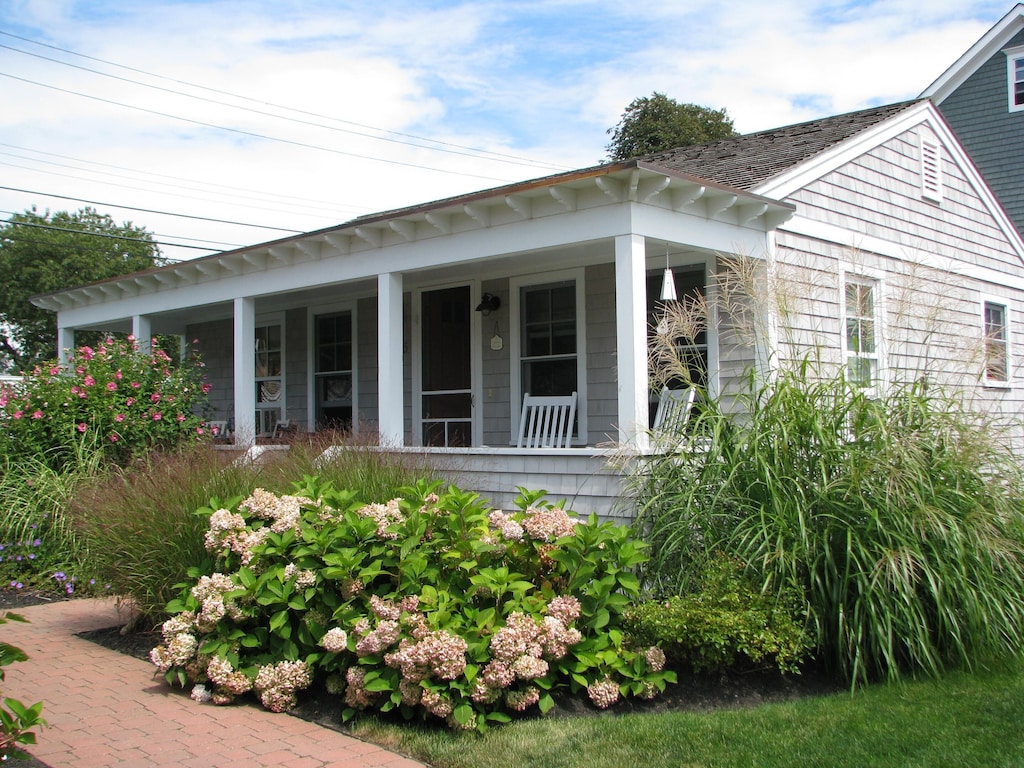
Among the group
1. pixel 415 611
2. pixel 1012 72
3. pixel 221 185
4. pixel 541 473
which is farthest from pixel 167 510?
pixel 221 185

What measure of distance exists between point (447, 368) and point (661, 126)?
81.0 ft

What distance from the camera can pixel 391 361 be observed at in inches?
346

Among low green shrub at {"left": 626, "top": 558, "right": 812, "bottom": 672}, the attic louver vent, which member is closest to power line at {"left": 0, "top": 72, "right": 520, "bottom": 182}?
the attic louver vent

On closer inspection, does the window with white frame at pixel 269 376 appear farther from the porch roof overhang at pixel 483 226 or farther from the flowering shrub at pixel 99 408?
the flowering shrub at pixel 99 408

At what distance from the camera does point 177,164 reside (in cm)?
2777

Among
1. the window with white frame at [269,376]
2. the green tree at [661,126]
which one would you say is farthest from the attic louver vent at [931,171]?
the green tree at [661,126]

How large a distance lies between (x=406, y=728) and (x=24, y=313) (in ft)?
118

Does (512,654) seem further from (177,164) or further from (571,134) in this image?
(571,134)

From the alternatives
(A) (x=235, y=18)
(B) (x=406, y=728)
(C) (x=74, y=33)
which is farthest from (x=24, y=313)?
(B) (x=406, y=728)

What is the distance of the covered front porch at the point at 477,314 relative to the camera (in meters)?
6.99

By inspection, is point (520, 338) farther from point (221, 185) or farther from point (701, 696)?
point (221, 185)

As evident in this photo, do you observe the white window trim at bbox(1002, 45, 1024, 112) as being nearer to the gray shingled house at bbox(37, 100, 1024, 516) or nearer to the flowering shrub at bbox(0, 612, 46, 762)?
the gray shingled house at bbox(37, 100, 1024, 516)

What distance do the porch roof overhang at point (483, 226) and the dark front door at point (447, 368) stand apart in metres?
1.96

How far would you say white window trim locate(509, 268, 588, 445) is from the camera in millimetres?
9719
